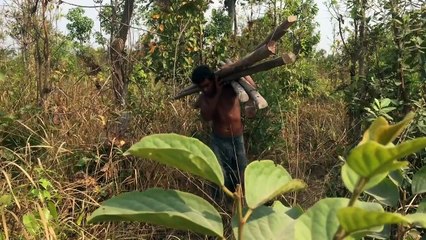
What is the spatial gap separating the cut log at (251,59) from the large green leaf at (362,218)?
289 centimetres

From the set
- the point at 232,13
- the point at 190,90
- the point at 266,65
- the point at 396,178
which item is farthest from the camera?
the point at 232,13

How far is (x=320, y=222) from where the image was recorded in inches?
20.4

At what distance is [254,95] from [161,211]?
331 centimetres

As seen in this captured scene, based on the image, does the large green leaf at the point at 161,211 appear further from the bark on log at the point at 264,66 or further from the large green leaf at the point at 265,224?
the bark on log at the point at 264,66

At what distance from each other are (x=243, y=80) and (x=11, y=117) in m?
1.60

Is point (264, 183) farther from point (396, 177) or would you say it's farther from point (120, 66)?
point (120, 66)

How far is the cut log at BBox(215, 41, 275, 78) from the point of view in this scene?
329cm

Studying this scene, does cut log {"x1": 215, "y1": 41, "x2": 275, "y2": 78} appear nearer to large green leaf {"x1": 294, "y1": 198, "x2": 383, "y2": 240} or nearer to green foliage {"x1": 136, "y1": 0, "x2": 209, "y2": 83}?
green foliage {"x1": 136, "y1": 0, "x2": 209, "y2": 83}

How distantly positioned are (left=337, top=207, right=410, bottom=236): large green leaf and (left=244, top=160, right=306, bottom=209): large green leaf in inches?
4.4

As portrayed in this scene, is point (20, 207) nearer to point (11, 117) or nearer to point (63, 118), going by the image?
point (11, 117)

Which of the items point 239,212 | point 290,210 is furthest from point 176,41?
point 239,212

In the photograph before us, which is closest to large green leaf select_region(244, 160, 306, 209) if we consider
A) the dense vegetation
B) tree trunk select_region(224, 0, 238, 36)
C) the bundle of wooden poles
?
the dense vegetation

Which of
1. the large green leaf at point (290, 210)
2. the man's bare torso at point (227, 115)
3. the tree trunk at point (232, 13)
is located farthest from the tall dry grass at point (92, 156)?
the large green leaf at point (290, 210)

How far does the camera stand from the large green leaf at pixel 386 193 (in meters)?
0.68
